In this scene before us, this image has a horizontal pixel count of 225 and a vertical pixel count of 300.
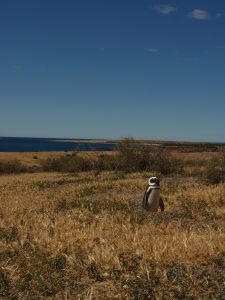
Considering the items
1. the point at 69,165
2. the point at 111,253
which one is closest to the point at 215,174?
the point at 111,253

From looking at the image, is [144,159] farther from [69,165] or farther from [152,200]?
[152,200]

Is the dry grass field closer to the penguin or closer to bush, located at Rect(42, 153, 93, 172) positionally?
the penguin

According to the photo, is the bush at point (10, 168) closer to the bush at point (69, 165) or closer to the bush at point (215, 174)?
the bush at point (69, 165)

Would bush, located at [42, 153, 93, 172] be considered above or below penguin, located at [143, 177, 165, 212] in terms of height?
below

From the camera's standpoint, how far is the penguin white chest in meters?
14.0

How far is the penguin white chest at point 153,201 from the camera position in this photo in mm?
14039

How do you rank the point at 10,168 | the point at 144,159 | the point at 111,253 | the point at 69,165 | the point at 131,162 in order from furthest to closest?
the point at 10,168 < the point at 69,165 < the point at 131,162 < the point at 144,159 < the point at 111,253

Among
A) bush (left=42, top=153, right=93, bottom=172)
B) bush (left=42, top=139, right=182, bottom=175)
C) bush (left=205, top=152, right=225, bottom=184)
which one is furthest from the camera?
bush (left=42, top=153, right=93, bottom=172)

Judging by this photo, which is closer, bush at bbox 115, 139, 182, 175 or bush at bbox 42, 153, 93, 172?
bush at bbox 115, 139, 182, 175

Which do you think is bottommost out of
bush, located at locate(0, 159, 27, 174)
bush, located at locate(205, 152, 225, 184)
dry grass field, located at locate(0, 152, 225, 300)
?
bush, located at locate(0, 159, 27, 174)

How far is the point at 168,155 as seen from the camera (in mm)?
33062

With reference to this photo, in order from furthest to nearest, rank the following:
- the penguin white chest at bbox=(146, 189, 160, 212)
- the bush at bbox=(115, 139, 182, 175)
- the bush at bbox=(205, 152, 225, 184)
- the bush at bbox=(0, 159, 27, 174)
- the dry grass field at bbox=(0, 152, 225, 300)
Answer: the bush at bbox=(0, 159, 27, 174) → the bush at bbox=(115, 139, 182, 175) → the bush at bbox=(205, 152, 225, 184) → the penguin white chest at bbox=(146, 189, 160, 212) → the dry grass field at bbox=(0, 152, 225, 300)

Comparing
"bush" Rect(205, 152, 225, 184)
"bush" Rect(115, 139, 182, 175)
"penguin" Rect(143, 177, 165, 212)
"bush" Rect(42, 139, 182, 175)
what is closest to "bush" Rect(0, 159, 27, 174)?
"bush" Rect(42, 139, 182, 175)

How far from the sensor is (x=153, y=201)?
14070 mm
